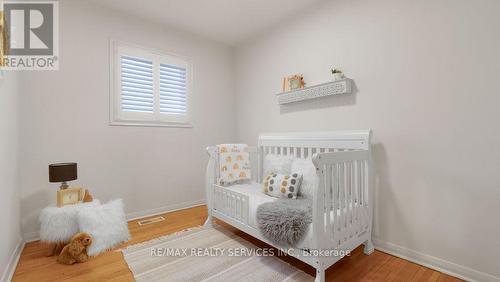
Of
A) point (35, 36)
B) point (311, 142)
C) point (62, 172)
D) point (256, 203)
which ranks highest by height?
point (35, 36)

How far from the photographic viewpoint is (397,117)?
6.09ft

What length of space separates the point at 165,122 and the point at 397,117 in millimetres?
2598

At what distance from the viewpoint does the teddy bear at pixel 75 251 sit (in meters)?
1.74

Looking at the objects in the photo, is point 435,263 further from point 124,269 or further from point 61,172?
point 61,172

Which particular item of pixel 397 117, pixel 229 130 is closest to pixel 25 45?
pixel 229 130

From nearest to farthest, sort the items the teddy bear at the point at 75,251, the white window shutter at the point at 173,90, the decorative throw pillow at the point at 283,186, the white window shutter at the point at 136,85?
the teddy bear at the point at 75,251, the decorative throw pillow at the point at 283,186, the white window shutter at the point at 136,85, the white window shutter at the point at 173,90

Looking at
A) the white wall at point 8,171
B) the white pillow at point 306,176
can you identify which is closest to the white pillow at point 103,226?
the white wall at point 8,171

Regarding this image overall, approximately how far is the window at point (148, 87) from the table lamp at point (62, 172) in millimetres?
721

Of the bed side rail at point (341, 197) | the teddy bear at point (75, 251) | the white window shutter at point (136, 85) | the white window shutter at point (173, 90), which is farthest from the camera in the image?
the white window shutter at point (173, 90)

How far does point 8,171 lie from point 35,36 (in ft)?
4.57

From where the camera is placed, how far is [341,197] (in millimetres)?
1579

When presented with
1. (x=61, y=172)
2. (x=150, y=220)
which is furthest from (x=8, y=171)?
(x=150, y=220)

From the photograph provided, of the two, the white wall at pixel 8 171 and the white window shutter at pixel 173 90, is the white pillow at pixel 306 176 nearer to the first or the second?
the white window shutter at pixel 173 90

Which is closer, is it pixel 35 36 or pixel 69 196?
pixel 69 196
